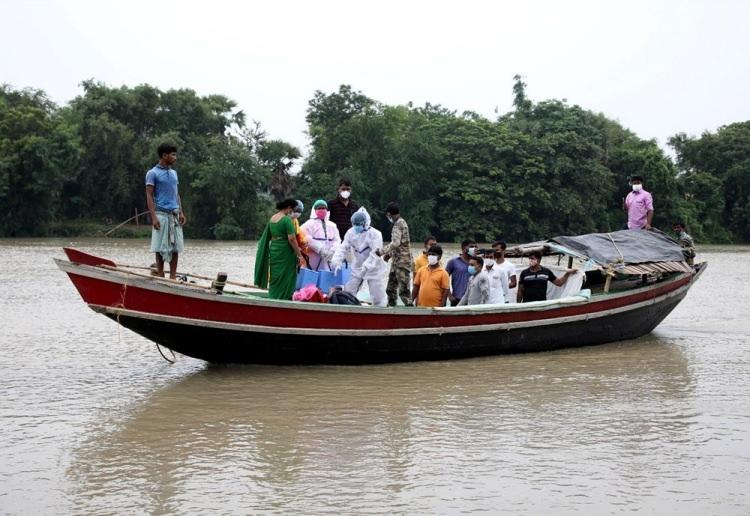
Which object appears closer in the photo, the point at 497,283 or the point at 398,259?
the point at 497,283

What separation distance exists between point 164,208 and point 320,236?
1823 millimetres

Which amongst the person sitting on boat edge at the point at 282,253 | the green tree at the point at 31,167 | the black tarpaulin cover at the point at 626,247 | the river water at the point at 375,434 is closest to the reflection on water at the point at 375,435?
the river water at the point at 375,434

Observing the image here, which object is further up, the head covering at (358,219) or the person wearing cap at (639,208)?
the person wearing cap at (639,208)

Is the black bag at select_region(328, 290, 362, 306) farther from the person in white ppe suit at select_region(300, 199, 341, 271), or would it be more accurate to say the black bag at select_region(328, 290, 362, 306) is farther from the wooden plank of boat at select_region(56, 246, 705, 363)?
the person in white ppe suit at select_region(300, 199, 341, 271)

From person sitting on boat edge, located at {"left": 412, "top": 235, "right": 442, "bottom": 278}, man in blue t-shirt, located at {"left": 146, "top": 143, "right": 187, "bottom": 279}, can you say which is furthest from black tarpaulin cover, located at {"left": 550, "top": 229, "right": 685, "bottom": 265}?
man in blue t-shirt, located at {"left": 146, "top": 143, "right": 187, "bottom": 279}

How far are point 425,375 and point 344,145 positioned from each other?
134 ft

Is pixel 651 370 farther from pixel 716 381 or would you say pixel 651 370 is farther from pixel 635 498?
pixel 635 498

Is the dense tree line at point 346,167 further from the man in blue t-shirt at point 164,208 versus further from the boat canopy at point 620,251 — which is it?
the man in blue t-shirt at point 164,208

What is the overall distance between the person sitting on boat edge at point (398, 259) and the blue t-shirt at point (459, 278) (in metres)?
0.51

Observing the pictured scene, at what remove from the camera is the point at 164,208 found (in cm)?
859

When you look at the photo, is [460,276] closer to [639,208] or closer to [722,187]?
[639,208]

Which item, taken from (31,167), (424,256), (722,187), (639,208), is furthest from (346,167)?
(424,256)

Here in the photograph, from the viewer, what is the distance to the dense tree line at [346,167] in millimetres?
45688

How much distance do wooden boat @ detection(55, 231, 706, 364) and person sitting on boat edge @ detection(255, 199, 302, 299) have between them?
512 mm
